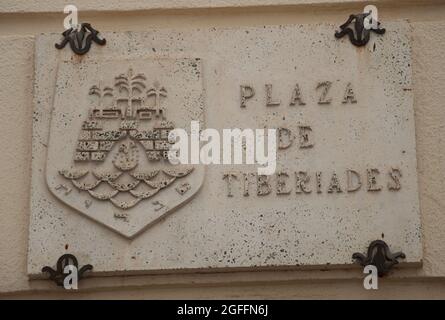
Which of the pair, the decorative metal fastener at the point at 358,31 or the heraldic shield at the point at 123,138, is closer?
the heraldic shield at the point at 123,138

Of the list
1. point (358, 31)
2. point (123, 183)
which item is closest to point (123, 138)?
point (123, 183)

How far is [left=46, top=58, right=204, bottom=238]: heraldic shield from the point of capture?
11.7ft

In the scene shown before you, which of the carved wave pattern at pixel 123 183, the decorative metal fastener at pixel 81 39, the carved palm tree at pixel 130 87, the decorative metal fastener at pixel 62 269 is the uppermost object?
the decorative metal fastener at pixel 81 39

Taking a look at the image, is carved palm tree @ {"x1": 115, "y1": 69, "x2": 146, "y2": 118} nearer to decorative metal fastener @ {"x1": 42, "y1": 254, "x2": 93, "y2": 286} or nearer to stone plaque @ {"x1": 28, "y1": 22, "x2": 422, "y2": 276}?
stone plaque @ {"x1": 28, "y1": 22, "x2": 422, "y2": 276}

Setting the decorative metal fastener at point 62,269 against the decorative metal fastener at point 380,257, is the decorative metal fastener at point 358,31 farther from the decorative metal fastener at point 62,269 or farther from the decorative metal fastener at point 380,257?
the decorative metal fastener at point 62,269

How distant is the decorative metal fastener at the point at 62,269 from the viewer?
3518mm

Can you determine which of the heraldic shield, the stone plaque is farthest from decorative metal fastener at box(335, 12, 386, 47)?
the heraldic shield

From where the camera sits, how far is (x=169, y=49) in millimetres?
3766

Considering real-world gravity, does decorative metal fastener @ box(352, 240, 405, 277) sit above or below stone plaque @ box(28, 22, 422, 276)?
below

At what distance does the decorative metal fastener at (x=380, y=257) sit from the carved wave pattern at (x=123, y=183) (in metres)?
0.79

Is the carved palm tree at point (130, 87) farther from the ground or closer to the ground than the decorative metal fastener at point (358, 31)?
closer to the ground

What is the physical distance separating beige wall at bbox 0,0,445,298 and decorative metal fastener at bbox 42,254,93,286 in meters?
0.06

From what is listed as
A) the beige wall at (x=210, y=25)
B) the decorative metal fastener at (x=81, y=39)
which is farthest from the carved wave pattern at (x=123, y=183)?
the decorative metal fastener at (x=81, y=39)

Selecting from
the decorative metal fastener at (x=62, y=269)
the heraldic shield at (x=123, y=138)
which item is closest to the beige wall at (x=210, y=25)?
the decorative metal fastener at (x=62, y=269)
